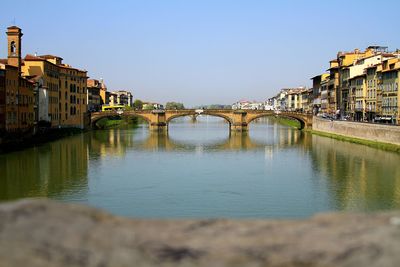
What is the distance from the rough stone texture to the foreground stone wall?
114ft

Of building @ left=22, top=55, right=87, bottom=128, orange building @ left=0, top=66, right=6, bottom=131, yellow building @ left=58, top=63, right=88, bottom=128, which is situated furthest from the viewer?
yellow building @ left=58, top=63, right=88, bottom=128

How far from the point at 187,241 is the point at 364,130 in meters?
43.1

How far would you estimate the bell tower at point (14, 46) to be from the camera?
46.7 metres

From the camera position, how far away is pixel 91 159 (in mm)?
35469

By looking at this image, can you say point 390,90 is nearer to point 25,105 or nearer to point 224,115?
point 224,115

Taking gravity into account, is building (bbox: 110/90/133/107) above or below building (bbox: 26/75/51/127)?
above

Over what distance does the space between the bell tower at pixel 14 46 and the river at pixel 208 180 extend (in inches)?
386

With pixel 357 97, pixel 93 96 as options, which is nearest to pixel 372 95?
pixel 357 97

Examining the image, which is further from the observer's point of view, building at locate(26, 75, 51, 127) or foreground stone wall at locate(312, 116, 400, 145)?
building at locate(26, 75, 51, 127)

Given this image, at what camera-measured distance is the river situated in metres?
18.9

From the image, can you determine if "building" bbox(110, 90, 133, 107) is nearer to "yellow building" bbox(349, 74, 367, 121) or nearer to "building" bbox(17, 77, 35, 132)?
"yellow building" bbox(349, 74, 367, 121)

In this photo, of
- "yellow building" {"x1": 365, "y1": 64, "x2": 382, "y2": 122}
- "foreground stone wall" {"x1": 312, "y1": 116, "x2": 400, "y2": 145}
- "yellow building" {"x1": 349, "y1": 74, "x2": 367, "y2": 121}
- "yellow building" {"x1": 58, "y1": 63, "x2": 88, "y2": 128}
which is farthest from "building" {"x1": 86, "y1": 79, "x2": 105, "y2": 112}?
"yellow building" {"x1": 365, "y1": 64, "x2": 382, "y2": 122}

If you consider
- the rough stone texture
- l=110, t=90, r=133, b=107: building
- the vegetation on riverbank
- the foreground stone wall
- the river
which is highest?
l=110, t=90, r=133, b=107: building

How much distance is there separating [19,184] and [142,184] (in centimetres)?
577
